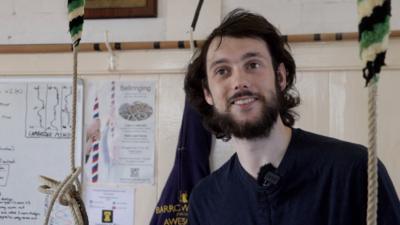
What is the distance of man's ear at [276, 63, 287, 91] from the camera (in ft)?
3.08

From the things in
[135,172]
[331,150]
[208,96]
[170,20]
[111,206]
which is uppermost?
[170,20]

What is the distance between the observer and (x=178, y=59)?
3.93 ft

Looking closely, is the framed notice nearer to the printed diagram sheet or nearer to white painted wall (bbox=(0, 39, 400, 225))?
white painted wall (bbox=(0, 39, 400, 225))

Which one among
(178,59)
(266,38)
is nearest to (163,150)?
(178,59)

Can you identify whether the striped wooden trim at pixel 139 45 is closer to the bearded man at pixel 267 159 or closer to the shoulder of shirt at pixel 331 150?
the bearded man at pixel 267 159

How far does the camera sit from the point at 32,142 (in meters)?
1.28

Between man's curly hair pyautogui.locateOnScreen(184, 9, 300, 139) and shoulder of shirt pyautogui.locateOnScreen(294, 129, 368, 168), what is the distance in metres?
0.11

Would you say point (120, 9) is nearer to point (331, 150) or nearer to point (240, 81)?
point (240, 81)

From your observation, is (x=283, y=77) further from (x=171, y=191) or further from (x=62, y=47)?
(x=62, y=47)

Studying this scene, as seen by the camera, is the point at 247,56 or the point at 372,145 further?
the point at 247,56

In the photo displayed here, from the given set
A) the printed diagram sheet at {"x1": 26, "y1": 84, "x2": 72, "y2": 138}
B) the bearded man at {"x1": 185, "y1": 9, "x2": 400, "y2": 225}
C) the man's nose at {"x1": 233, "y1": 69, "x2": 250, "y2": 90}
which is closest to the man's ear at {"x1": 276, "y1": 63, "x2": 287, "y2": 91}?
the bearded man at {"x1": 185, "y1": 9, "x2": 400, "y2": 225}

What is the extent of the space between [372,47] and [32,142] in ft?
3.85

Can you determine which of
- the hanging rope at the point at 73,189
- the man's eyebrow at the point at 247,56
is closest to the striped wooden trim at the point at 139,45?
the man's eyebrow at the point at 247,56

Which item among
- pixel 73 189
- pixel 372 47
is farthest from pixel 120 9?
pixel 372 47
